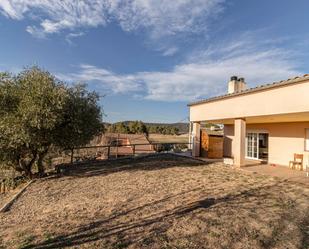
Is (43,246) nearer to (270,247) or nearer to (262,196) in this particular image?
(270,247)

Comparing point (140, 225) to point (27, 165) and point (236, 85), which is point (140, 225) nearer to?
point (27, 165)

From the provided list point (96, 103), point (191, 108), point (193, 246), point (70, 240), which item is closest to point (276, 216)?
point (193, 246)

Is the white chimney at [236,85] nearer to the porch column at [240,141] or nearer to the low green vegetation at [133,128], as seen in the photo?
the porch column at [240,141]

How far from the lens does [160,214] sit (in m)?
6.08

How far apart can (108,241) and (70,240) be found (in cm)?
73

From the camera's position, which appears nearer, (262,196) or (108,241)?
(108,241)

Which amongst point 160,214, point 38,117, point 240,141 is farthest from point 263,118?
point 38,117

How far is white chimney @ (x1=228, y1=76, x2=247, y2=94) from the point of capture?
16.5m

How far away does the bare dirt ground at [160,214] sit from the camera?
15.7ft

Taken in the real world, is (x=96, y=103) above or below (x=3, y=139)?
above

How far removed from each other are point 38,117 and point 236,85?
1230 cm

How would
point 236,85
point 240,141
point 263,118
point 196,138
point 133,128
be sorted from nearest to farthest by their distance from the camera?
point 263,118
point 240,141
point 236,85
point 196,138
point 133,128

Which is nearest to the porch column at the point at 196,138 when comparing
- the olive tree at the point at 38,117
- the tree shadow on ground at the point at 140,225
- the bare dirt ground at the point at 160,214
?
the bare dirt ground at the point at 160,214

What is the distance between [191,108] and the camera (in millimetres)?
17516
